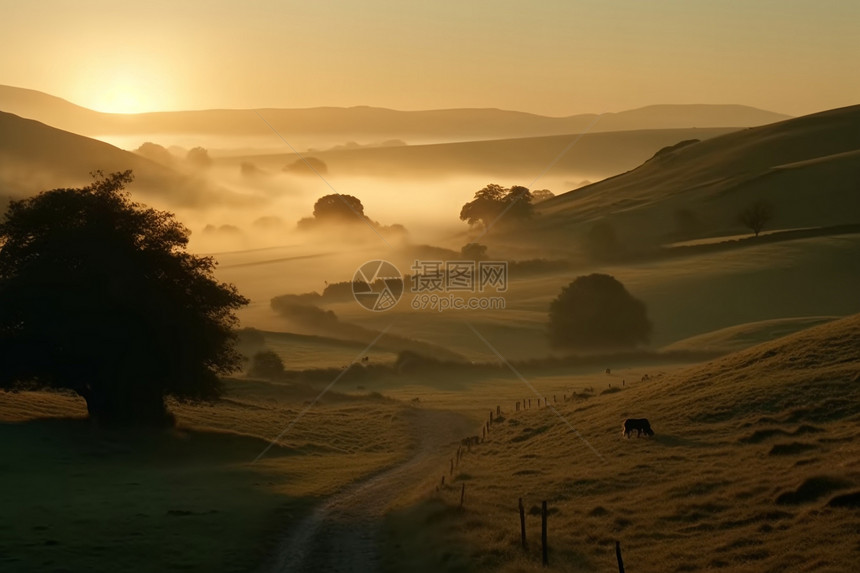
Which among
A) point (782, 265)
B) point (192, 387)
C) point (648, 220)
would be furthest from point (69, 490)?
point (648, 220)

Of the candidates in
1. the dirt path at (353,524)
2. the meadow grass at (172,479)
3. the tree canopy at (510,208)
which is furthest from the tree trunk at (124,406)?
the tree canopy at (510,208)

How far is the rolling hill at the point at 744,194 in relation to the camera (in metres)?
157

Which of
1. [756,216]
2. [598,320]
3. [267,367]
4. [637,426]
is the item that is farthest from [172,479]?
[756,216]

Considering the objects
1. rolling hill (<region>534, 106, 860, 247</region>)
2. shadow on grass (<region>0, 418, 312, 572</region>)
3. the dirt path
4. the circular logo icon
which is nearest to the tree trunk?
shadow on grass (<region>0, 418, 312, 572</region>)

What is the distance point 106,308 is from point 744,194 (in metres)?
135

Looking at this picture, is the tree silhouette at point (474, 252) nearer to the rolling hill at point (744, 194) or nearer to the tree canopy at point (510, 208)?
the rolling hill at point (744, 194)

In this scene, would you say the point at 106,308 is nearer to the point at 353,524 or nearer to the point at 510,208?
the point at 353,524

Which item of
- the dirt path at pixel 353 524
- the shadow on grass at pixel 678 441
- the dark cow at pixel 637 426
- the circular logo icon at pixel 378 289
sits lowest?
the dirt path at pixel 353 524

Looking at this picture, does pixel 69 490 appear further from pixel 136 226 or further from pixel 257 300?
pixel 257 300

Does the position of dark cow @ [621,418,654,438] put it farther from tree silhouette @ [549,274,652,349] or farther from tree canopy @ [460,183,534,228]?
tree canopy @ [460,183,534,228]

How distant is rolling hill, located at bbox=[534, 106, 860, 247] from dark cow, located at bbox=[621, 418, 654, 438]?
375 ft

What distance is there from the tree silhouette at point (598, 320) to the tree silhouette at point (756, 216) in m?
40.6

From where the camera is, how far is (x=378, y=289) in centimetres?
14050

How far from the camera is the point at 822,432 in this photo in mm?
39000
